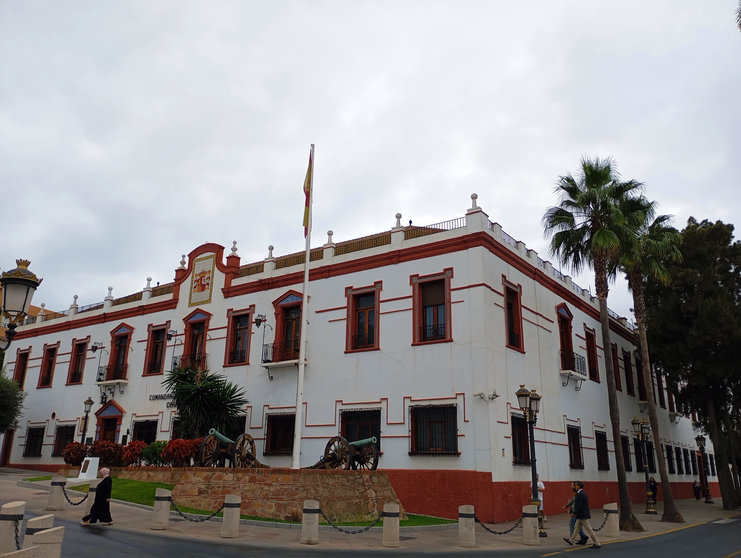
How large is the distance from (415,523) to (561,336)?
13066mm

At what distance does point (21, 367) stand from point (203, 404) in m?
20.4

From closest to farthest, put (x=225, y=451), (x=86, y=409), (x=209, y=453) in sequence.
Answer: (x=225, y=451) → (x=209, y=453) → (x=86, y=409)

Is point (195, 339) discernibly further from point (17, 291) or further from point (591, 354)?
point (17, 291)

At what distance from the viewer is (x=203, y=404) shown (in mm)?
23500

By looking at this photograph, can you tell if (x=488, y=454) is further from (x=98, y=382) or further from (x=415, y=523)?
(x=98, y=382)

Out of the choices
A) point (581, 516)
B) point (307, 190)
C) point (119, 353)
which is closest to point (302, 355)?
point (307, 190)

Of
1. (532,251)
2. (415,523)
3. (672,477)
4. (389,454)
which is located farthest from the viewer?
(672,477)

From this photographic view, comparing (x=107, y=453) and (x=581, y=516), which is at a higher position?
(x=107, y=453)

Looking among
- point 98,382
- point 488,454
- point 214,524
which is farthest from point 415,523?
point 98,382

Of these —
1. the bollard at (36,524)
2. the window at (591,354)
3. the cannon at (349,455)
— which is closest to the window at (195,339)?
the cannon at (349,455)

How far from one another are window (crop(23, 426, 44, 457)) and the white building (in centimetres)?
Result: 10

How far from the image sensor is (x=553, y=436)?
23.6 m

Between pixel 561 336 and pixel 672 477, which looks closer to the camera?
pixel 561 336

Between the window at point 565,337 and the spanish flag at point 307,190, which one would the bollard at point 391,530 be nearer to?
the spanish flag at point 307,190
